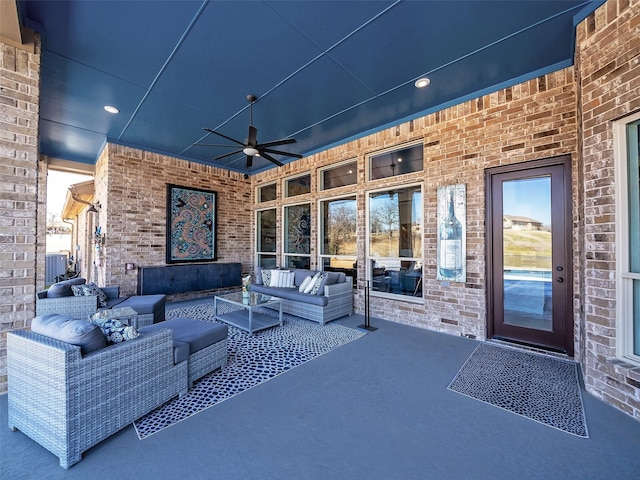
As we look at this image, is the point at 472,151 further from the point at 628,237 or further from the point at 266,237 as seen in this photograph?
the point at 266,237

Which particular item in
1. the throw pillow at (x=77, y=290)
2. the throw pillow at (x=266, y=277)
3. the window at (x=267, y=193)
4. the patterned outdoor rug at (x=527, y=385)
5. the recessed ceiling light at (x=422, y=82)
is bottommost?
the patterned outdoor rug at (x=527, y=385)

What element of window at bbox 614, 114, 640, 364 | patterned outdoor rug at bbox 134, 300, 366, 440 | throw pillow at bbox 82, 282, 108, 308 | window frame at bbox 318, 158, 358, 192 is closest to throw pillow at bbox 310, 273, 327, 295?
patterned outdoor rug at bbox 134, 300, 366, 440

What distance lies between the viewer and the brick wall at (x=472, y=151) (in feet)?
11.2

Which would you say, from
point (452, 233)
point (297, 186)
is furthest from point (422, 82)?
point (297, 186)

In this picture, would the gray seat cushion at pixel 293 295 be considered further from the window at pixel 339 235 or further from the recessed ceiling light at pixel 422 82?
the recessed ceiling light at pixel 422 82

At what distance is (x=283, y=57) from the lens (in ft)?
10.4

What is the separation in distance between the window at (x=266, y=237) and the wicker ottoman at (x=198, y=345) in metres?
4.42

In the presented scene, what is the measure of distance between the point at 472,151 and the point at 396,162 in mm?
1280

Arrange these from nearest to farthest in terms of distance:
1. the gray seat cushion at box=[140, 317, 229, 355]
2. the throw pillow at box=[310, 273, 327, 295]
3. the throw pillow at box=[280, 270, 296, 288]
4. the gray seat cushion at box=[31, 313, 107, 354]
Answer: the gray seat cushion at box=[31, 313, 107, 354] < the gray seat cushion at box=[140, 317, 229, 355] < the throw pillow at box=[310, 273, 327, 295] < the throw pillow at box=[280, 270, 296, 288]

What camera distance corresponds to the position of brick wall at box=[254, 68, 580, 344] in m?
3.40

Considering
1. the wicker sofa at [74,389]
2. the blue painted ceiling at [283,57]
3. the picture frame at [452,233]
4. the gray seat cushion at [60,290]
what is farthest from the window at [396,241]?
the gray seat cushion at [60,290]

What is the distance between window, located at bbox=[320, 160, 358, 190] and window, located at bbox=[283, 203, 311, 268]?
0.72m

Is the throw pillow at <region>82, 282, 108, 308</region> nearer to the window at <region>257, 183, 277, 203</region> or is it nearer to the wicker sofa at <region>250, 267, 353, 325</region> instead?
the wicker sofa at <region>250, 267, 353, 325</region>

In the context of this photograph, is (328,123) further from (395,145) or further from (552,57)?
(552,57)
